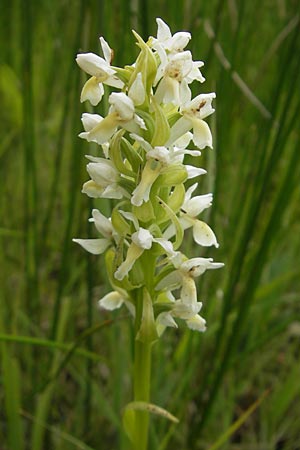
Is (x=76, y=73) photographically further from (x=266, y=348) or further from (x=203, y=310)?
Result: (x=266, y=348)

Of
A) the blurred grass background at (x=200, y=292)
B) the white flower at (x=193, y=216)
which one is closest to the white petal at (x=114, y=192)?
the white flower at (x=193, y=216)

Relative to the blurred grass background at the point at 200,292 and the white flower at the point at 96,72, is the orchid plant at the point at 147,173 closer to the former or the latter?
the white flower at the point at 96,72

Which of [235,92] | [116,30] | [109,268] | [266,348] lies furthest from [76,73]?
[266,348]

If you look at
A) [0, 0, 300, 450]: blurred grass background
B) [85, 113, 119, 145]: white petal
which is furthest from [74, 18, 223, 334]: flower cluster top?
[0, 0, 300, 450]: blurred grass background

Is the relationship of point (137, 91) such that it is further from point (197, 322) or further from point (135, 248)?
point (197, 322)

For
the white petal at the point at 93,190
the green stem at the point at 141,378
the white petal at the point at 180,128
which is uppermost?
the white petal at the point at 180,128

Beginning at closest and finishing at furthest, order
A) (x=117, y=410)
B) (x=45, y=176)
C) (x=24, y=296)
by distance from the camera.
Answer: (x=117, y=410)
(x=24, y=296)
(x=45, y=176)
